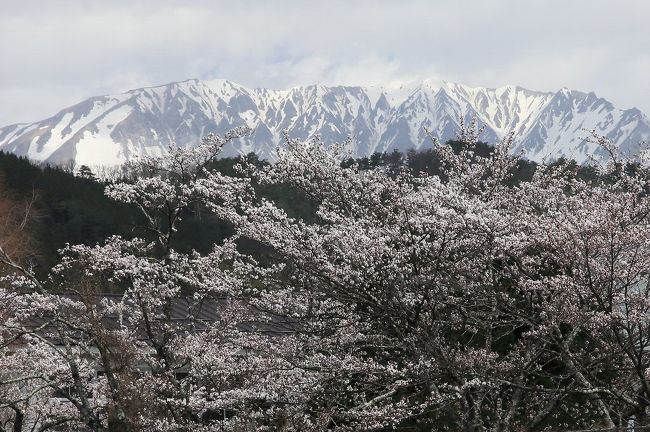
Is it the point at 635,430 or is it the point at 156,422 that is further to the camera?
the point at 156,422

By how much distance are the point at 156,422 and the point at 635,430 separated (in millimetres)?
5326

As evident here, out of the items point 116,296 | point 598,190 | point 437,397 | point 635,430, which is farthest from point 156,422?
point 116,296

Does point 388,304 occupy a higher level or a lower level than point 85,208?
lower

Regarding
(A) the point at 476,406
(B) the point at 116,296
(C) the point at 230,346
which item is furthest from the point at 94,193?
(A) the point at 476,406

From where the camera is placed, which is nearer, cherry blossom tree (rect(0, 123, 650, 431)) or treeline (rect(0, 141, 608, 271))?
cherry blossom tree (rect(0, 123, 650, 431))

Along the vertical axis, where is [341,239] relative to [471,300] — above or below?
above

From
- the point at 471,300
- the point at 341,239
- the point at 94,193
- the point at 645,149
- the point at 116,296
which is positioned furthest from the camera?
the point at 94,193

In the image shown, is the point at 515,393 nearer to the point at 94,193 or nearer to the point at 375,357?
the point at 375,357

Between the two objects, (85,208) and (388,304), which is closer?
(388,304)

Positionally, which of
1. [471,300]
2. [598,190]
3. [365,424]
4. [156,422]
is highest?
[598,190]

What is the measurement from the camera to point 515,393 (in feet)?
25.2

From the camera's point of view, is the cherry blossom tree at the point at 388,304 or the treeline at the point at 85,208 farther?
the treeline at the point at 85,208

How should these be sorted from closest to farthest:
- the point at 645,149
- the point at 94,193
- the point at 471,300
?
the point at 471,300, the point at 645,149, the point at 94,193

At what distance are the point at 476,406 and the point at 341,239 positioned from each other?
225 cm
